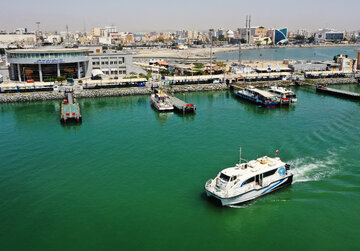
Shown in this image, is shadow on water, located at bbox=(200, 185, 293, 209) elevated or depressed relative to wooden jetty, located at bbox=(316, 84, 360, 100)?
depressed

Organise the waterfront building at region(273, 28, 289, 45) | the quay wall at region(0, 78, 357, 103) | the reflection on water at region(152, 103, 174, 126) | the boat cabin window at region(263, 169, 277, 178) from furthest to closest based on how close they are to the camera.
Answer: the waterfront building at region(273, 28, 289, 45), the quay wall at region(0, 78, 357, 103), the reflection on water at region(152, 103, 174, 126), the boat cabin window at region(263, 169, 277, 178)

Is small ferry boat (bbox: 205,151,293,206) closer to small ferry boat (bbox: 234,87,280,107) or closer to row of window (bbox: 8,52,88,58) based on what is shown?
small ferry boat (bbox: 234,87,280,107)

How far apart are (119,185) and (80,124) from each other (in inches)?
556

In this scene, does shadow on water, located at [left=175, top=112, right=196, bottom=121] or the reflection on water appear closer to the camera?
the reflection on water

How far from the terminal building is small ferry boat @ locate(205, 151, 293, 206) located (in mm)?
40295

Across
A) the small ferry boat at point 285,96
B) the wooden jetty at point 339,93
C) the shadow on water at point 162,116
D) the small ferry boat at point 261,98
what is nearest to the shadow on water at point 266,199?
the shadow on water at point 162,116

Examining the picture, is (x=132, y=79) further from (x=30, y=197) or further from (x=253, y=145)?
(x=30, y=197)

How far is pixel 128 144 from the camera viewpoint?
24.1 m

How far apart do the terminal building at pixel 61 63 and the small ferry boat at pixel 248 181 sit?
132ft

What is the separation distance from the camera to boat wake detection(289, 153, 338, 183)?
59.7 feet

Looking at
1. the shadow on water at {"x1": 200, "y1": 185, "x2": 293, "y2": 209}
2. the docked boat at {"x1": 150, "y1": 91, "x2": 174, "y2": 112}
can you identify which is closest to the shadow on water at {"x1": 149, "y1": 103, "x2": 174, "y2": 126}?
the docked boat at {"x1": 150, "y1": 91, "x2": 174, "y2": 112}

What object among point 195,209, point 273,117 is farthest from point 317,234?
point 273,117

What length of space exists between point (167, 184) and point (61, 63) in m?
39.2

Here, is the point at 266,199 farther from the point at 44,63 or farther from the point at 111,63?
the point at 111,63
